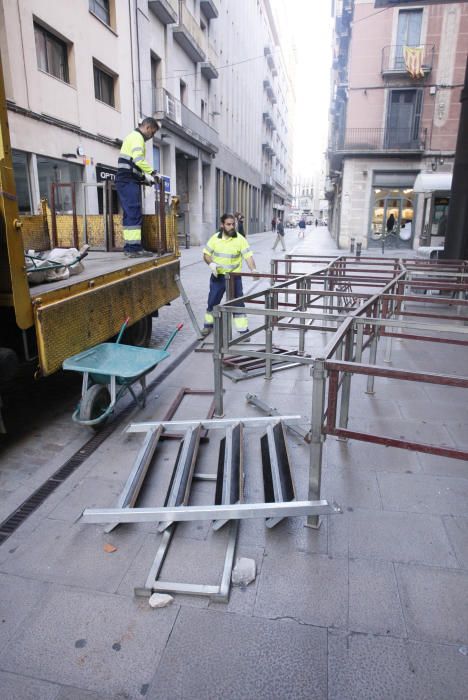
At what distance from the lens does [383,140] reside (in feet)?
89.2

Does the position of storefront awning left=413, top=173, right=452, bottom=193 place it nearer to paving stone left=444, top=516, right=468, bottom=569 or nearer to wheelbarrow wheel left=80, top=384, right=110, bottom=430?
wheelbarrow wheel left=80, top=384, right=110, bottom=430

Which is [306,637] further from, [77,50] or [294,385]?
[77,50]

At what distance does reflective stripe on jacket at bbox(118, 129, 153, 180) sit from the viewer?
6418mm

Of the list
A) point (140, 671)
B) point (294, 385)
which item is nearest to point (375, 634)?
point (140, 671)

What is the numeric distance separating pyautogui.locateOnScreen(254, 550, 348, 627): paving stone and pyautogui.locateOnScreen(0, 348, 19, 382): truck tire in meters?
2.26

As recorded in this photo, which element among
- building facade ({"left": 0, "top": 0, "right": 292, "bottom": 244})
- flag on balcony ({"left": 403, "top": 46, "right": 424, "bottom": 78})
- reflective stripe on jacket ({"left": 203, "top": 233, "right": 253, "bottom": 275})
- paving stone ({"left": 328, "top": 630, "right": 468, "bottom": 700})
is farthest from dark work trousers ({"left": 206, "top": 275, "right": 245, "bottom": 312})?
flag on balcony ({"left": 403, "top": 46, "right": 424, "bottom": 78})

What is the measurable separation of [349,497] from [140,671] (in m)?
1.80

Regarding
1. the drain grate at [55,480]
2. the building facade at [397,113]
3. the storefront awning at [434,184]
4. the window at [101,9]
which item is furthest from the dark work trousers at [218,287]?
the building facade at [397,113]

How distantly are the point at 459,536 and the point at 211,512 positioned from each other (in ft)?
4.99

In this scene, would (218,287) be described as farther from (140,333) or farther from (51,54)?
(51,54)

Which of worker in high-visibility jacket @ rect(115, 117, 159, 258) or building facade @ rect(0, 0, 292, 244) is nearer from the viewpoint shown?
worker in high-visibility jacket @ rect(115, 117, 159, 258)

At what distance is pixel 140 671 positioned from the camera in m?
2.12

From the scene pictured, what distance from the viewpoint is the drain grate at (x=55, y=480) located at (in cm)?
315

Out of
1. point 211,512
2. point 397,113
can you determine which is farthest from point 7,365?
point 397,113
